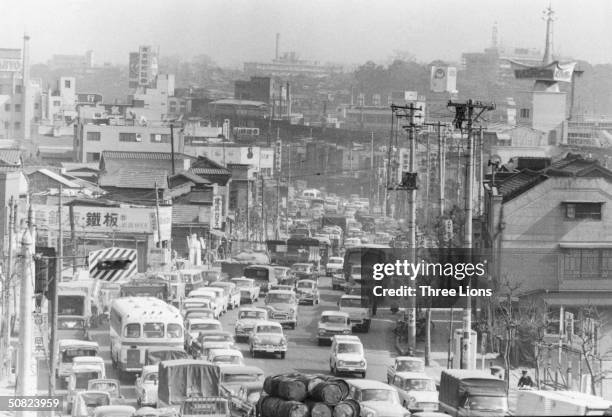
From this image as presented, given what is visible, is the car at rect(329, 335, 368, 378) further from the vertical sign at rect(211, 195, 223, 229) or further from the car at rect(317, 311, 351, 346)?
the vertical sign at rect(211, 195, 223, 229)

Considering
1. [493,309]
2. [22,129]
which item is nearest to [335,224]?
[22,129]

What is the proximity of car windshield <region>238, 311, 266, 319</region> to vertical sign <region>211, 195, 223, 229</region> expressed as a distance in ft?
65.8

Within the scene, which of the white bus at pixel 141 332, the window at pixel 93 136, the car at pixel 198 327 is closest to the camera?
the white bus at pixel 141 332

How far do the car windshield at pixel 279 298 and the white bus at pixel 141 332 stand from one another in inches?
196

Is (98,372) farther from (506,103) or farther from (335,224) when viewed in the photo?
(506,103)

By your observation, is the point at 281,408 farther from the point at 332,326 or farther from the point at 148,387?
the point at 332,326

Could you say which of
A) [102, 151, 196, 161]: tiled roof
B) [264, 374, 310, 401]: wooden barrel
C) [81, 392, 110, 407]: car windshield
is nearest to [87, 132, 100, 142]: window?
[102, 151, 196, 161]: tiled roof

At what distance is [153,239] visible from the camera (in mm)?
33656

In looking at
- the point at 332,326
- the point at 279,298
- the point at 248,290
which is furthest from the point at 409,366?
the point at 248,290

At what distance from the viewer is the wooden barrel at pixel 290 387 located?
13.1 meters

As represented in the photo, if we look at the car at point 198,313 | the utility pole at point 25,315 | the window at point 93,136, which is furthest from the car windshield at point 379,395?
the window at point 93,136

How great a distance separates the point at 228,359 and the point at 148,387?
1.65 metres

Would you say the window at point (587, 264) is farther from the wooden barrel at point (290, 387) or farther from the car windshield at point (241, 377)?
the wooden barrel at point (290, 387)

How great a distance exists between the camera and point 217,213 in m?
44.2
